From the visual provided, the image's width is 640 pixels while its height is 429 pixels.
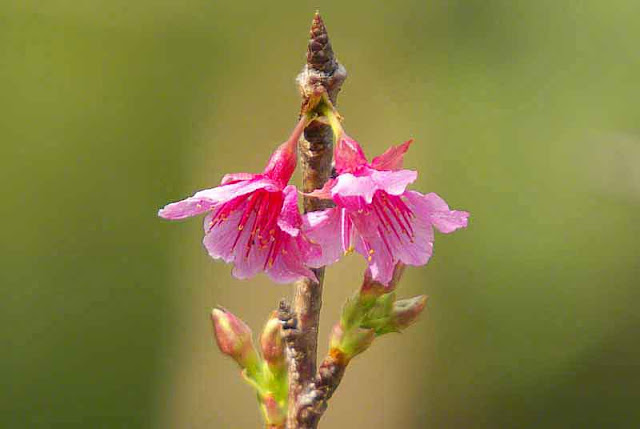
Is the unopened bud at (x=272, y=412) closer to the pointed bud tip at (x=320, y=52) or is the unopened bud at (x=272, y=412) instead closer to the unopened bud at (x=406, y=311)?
the unopened bud at (x=406, y=311)

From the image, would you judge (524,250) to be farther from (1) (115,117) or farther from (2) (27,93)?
(2) (27,93)

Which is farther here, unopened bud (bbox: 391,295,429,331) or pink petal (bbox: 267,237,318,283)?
unopened bud (bbox: 391,295,429,331)

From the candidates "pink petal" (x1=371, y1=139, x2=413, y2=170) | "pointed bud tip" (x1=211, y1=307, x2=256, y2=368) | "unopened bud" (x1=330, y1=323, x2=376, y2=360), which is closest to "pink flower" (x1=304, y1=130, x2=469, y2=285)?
"pink petal" (x1=371, y1=139, x2=413, y2=170)

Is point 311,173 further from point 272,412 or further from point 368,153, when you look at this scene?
point 368,153

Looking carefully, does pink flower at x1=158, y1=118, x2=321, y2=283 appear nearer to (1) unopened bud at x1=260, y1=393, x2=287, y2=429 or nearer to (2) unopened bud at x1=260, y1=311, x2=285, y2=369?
(2) unopened bud at x1=260, y1=311, x2=285, y2=369

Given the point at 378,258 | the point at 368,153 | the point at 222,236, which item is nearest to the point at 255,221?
the point at 222,236

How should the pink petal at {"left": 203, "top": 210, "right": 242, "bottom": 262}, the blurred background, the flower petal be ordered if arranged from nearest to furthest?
the flower petal, the pink petal at {"left": 203, "top": 210, "right": 242, "bottom": 262}, the blurred background

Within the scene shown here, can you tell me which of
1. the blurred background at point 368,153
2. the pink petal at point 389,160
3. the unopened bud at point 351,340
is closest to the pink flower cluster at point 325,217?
the pink petal at point 389,160

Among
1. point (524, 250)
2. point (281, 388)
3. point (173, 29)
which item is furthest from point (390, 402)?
point (281, 388)
